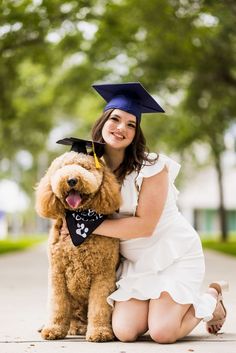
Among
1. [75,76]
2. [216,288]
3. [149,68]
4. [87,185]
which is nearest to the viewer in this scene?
[87,185]

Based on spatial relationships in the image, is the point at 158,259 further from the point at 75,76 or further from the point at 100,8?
the point at 75,76

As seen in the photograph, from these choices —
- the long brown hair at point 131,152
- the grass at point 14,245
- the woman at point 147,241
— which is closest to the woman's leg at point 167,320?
the woman at point 147,241

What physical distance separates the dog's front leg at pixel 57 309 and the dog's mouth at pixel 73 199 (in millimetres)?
589

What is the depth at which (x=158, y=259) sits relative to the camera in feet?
17.6

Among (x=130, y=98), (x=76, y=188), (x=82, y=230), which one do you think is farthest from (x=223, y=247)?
(x=76, y=188)

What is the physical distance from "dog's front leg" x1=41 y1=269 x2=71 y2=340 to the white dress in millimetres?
343

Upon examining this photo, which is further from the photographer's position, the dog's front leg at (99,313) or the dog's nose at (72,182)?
the dog's front leg at (99,313)

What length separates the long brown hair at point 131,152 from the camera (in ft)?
17.8

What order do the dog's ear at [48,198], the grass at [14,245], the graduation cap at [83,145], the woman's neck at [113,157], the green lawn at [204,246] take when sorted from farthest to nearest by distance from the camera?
the grass at [14,245]
the green lawn at [204,246]
the woman's neck at [113,157]
the graduation cap at [83,145]
the dog's ear at [48,198]

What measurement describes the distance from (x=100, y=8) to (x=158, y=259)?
14.0 m

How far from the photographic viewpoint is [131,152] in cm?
550

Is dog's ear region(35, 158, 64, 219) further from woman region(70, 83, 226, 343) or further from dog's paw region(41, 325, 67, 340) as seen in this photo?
dog's paw region(41, 325, 67, 340)

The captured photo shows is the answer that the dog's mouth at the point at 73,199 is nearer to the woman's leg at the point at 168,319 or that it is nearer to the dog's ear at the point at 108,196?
the dog's ear at the point at 108,196

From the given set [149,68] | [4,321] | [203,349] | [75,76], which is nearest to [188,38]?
[149,68]
